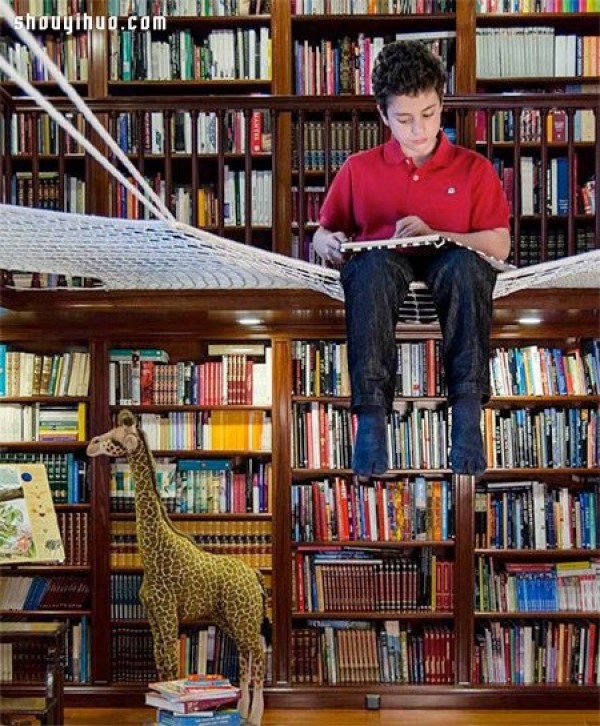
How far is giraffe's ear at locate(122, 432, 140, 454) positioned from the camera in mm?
4090

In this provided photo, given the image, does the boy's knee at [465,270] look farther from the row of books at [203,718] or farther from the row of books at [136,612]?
the row of books at [136,612]

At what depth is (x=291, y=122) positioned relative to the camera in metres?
5.02

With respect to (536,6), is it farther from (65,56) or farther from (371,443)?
(371,443)

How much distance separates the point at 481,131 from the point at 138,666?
291cm

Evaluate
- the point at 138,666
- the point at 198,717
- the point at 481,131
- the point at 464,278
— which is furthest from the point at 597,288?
the point at 138,666

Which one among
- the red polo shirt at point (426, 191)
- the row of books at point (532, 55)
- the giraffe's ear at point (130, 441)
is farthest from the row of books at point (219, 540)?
the row of books at point (532, 55)

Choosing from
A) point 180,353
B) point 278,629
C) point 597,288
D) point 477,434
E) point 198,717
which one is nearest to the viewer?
point 477,434

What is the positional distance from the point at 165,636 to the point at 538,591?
5.76 ft

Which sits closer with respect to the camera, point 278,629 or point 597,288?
point 597,288

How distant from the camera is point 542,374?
4.84 metres

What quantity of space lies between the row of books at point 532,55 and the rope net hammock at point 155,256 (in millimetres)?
1830

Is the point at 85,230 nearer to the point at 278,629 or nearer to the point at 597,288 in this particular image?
the point at 597,288

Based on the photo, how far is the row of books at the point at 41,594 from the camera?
4.91m

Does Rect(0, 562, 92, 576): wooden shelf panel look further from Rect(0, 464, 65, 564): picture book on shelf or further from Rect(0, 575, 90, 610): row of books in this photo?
Rect(0, 464, 65, 564): picture book on shelf
